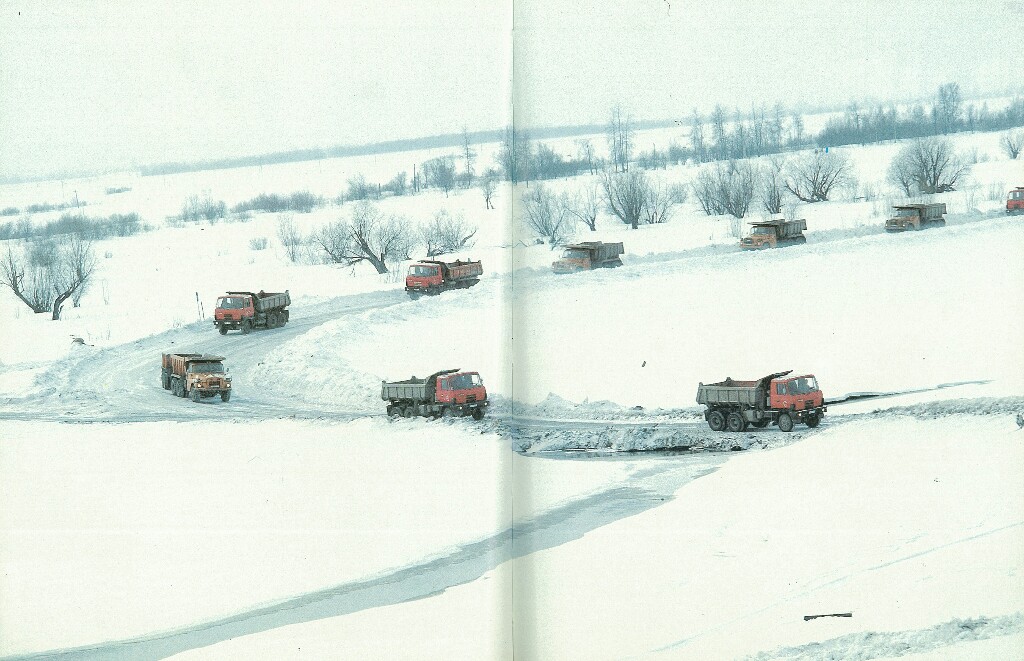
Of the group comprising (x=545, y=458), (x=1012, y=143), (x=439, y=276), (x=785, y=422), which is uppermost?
(x=1012, y=143)

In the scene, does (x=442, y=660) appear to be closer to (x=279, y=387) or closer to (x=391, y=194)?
(x=279, y=387)

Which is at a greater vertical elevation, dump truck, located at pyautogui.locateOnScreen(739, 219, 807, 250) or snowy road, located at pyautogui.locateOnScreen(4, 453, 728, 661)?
dump truck, located at pyautogui.locateOnScreen(739, 219, 807, 250)

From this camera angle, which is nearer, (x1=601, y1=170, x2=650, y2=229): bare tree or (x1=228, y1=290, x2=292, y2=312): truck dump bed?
(x1=228, y1=290, x2=292, y2=312): truck dump bed

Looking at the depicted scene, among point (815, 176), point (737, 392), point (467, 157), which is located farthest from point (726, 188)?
point (467, 157)

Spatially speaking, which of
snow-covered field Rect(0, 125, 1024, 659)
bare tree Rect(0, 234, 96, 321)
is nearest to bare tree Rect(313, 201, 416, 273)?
snow-covered field Rect(0, 125, 1024, 659)

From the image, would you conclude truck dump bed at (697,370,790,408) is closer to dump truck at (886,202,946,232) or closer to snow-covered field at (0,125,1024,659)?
snow-covered field at (0,125,1024,659)

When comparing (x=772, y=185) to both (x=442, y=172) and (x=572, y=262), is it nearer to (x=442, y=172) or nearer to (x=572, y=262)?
(x=572, y=262)

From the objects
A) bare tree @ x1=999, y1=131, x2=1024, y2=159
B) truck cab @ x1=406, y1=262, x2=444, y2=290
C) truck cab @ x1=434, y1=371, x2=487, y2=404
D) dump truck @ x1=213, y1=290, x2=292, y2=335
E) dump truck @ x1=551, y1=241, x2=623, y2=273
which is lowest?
truck cab @ x1=434, y1=371, x2=487, y2=404
